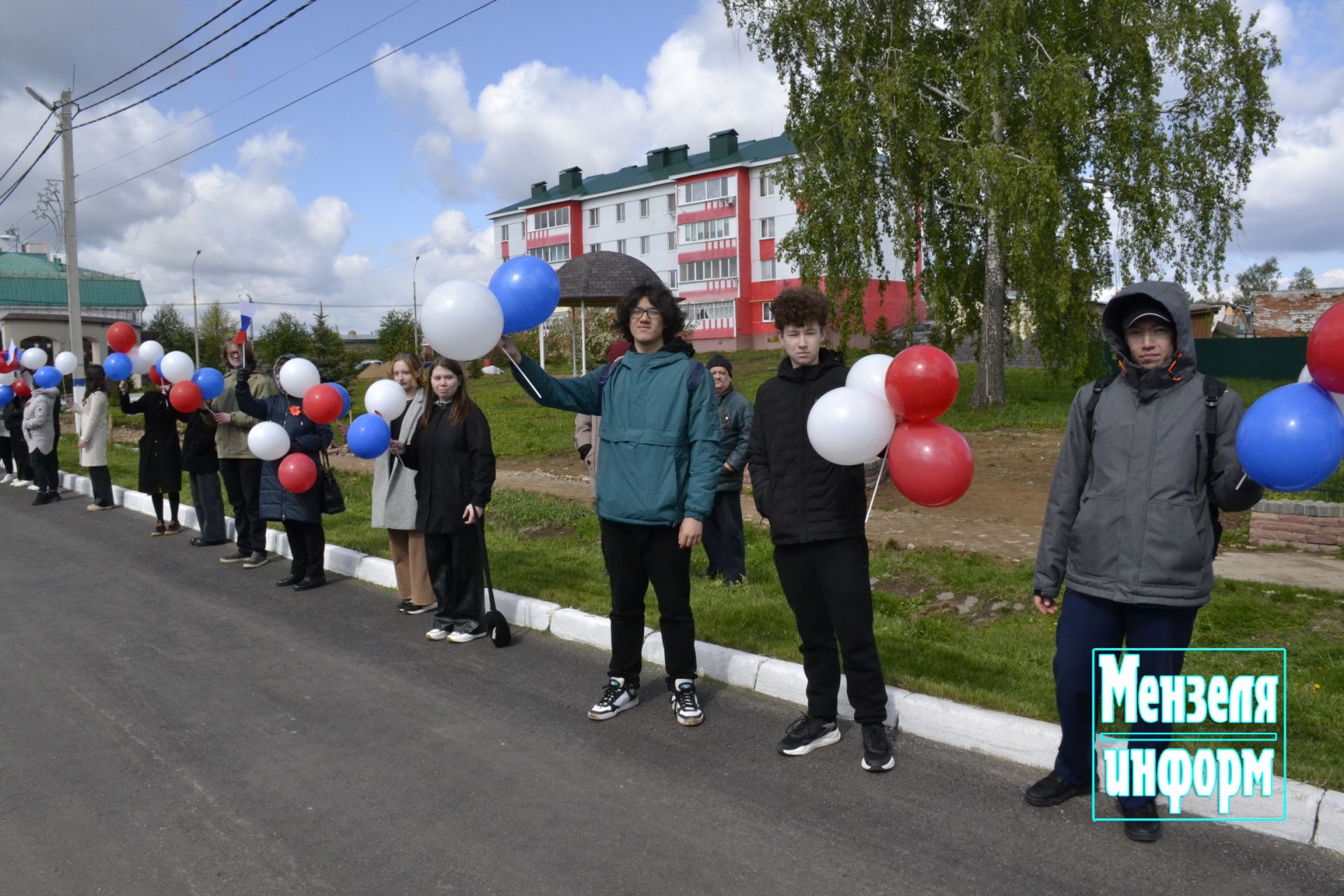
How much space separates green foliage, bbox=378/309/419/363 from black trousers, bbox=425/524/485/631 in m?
40.0

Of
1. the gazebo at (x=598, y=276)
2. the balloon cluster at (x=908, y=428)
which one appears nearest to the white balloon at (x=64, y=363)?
the gazebo at (x=598, y=276)

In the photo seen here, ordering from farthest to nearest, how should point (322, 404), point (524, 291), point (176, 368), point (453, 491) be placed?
point (176, 368) → point (322, 404) → point (453, 491) → point (524, 291)

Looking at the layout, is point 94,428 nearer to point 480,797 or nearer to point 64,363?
point 64,363

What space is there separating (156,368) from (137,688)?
4854mm

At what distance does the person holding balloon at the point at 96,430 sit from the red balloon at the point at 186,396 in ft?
13.0

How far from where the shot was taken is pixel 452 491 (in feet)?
20.4

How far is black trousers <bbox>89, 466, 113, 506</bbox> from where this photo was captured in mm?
12750

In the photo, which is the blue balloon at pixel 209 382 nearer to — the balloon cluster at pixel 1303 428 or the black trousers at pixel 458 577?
the black trousers at pixel 458 577

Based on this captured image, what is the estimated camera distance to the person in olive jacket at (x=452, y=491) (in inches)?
245

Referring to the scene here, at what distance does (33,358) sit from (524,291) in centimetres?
1194

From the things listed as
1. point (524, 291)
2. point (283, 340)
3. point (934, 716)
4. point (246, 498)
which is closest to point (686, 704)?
point (934, 716)

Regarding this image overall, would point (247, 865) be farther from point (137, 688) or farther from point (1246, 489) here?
point (1246, 489)

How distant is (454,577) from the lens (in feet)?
20.9

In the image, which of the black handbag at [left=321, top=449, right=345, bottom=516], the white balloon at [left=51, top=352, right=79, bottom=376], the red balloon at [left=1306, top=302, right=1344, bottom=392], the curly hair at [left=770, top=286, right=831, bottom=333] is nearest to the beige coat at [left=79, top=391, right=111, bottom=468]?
the white balloon at [left=51, top=352, right=79, bottom=376]
